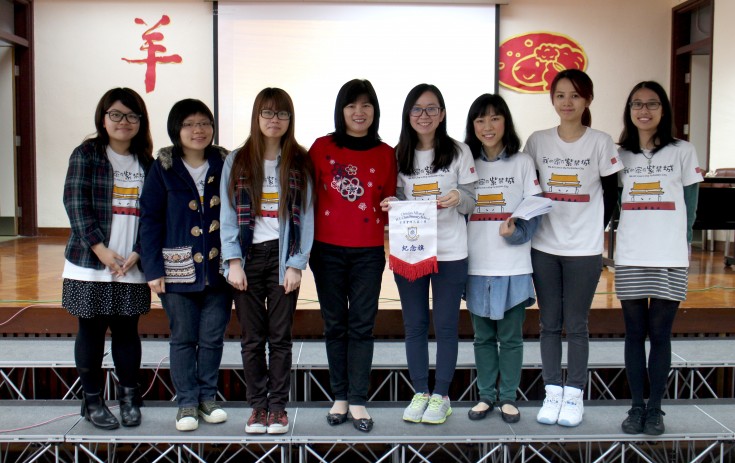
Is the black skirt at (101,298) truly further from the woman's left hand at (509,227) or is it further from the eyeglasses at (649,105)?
the eyeglasses at (649,105)

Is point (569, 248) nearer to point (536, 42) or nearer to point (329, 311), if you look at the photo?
point (329, 311)

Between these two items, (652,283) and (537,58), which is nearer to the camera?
(652,283)

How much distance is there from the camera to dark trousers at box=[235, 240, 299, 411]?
2.26 metres

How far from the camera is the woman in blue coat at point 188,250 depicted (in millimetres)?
2240

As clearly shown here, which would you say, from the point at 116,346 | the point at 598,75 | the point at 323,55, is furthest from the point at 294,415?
the point at 598,75

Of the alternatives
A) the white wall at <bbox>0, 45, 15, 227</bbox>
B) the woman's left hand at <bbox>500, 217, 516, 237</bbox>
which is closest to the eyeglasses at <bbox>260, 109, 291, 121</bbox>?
the woman's left hand at <bbox>500, 217, 516, 237</bbox>

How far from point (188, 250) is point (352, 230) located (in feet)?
Answer: 1.88

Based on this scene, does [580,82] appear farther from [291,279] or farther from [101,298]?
[101,298]

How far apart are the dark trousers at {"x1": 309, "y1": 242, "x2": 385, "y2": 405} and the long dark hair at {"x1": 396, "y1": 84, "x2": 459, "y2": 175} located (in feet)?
1.09

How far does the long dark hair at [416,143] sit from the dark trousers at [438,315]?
14.3 inches

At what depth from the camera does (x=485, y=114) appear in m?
2.32

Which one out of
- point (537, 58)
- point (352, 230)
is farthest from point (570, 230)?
point (537, 58)

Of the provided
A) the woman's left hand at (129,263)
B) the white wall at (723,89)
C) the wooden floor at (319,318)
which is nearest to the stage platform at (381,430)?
the woman's left hand at (129,263)

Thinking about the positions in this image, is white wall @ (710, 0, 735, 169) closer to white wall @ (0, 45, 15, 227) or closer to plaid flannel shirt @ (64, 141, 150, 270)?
plaid flannel shirt @ (64, 141, 150, 270)
